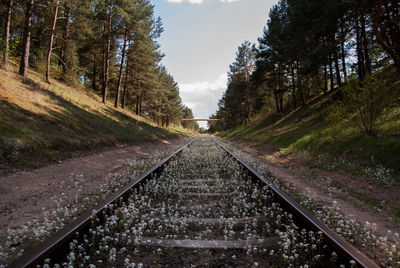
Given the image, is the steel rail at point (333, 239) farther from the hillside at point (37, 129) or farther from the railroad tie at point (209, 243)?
→ the hillside at point (37, 129)

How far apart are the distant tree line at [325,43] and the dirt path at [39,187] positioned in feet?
35.7

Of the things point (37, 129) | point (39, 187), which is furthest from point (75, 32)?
point (39, 187)

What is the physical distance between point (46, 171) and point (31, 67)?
1976cm

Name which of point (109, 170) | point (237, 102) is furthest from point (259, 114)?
point (109, 170)

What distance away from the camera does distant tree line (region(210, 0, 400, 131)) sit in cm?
1212

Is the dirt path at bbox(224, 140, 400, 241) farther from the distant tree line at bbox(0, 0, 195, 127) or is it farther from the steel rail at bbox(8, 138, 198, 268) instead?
the distant tree line at bbox(0, 0, 195, 127)

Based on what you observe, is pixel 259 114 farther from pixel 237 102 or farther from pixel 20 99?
pixel 20 99

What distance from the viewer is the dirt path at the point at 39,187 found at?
3.95 meters

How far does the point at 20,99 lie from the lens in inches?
418

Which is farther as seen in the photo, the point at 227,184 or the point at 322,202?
the point at 227,184

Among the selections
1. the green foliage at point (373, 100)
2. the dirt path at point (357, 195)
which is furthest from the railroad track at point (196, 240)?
the green foliage at point (373, 100)

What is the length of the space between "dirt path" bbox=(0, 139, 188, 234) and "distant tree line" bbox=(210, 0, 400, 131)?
35.7ft

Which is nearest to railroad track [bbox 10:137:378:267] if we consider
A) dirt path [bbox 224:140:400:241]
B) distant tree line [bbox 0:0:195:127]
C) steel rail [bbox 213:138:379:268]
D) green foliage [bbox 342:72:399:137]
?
steel rail [bbox 213:138:379:268]

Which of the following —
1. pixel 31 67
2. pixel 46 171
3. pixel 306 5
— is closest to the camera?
pixel 46 171
